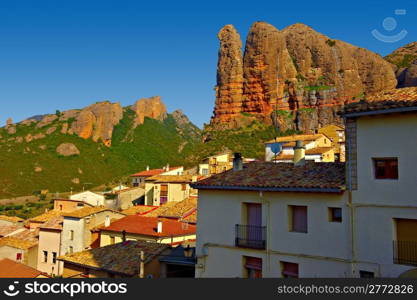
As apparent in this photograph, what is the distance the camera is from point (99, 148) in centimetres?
10431

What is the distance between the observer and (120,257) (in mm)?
22969

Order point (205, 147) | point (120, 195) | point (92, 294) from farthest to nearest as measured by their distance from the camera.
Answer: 1. point (205, 147)
2. point (120, 195)
3. point (92, 294)

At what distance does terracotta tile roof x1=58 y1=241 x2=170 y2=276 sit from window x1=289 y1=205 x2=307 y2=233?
921 centimetres

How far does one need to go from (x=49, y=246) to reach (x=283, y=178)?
1035 inches

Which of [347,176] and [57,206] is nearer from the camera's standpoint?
[347,176]

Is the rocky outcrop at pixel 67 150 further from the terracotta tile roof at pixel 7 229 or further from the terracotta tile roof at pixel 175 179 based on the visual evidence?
the terracotta tile roof at pixel 7 229

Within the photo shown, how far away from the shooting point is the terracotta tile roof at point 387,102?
496 inches

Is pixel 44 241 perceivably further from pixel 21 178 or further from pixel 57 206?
pixel 21 178

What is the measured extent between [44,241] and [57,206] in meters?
12.4

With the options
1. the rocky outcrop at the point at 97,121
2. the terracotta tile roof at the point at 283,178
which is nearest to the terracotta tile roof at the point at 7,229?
the terracotta tile roof at the point at 283,178

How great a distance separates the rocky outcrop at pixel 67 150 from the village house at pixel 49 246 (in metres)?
63.4

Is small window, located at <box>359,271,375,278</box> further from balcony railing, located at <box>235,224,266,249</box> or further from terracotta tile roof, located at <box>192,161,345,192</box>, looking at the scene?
balcony railing, located at <box>235,224,266,249</box>

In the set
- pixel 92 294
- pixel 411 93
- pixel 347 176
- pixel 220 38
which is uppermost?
pixel 220 38

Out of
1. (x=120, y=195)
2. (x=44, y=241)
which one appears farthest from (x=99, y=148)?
(x=44, y=241)
